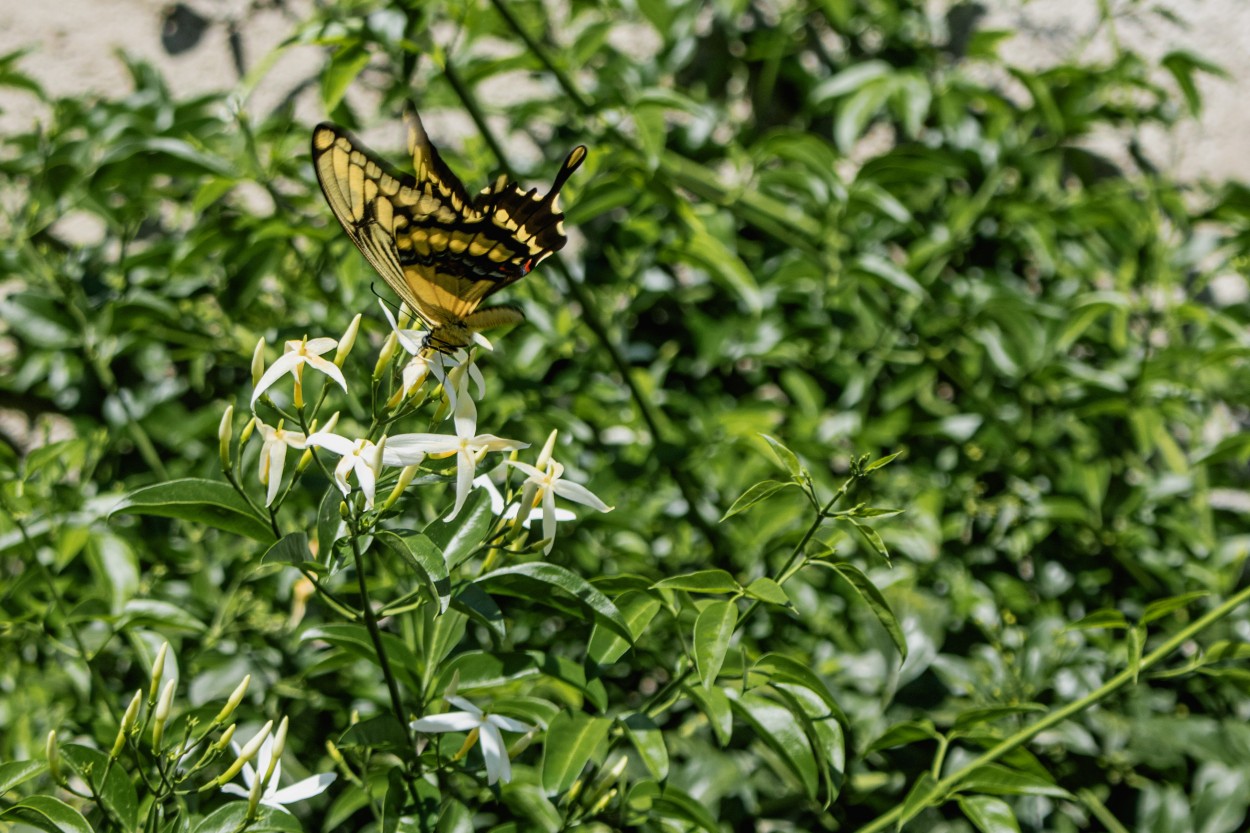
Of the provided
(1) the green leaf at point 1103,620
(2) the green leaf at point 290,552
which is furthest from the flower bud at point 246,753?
(1) the green leaf at point 1103,620

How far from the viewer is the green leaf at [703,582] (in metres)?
0.85

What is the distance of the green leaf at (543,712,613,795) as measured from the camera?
2.75 feet

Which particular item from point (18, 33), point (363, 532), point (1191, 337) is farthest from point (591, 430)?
point (18, 33)

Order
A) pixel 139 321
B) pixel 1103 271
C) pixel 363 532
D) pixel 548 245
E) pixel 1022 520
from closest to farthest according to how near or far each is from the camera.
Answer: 1. pixel 363 532
2. pixel 548 245
3. pixel 139 321
4. pixel 1022 520
5. pixel 1103 271

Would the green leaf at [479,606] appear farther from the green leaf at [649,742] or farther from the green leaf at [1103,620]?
the green leaf at [1103,620]

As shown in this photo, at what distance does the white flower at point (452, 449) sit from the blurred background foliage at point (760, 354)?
1.46 feet

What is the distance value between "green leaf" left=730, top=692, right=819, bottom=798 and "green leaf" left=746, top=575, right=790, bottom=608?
0.12 meters

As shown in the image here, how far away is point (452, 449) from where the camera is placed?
2.56 ft

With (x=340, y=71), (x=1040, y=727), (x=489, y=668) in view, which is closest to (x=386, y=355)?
(x=489, y=668)

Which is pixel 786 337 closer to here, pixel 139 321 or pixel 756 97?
pixel 756 97

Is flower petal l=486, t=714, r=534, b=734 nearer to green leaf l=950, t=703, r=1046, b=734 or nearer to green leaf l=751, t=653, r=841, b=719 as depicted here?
green leaf l=751, t=653, r=841, b=719

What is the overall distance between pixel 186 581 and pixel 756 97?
1357 millimetres

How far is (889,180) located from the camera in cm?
174

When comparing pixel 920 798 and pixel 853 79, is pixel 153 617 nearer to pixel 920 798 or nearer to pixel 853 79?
pixel 920 798
